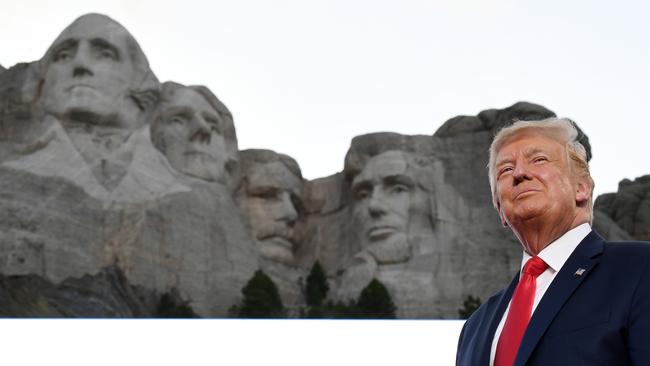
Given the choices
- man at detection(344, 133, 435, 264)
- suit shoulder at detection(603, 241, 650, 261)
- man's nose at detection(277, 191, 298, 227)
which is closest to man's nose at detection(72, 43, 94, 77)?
man's nose at detection(277, 191, 298, 227)

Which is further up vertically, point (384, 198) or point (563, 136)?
point (384, 198)

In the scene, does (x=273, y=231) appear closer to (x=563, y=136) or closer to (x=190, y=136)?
(x=190, y=136)

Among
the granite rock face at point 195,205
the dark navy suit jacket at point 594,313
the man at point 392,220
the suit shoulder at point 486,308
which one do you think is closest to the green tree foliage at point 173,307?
the granite rock face at point 195,205

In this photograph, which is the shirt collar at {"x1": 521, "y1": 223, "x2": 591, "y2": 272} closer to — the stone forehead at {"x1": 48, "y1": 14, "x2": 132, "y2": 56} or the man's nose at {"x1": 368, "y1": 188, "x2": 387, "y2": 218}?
the stone forehead at {"x1": 48, "y1": 14, "x2": 132, "y2": 56}

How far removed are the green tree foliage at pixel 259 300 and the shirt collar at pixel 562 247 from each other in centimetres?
1041

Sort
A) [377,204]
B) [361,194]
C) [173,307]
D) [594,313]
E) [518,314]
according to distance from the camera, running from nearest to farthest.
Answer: [594,313] → [518,314] → [173,307] → [377,204] → [361,194]

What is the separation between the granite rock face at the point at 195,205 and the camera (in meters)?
10.8

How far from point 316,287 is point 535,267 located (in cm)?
1181

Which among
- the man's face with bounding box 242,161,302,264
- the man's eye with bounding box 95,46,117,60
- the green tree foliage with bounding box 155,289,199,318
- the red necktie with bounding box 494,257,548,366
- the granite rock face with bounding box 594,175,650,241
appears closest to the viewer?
the red necktie with bounding box 494,257,548,366

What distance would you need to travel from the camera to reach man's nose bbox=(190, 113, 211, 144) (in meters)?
13.2

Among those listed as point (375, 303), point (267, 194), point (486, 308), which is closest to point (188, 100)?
point (267, 194)

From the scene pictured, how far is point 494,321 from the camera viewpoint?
54.8 inches

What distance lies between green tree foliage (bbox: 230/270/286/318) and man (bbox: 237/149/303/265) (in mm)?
1526

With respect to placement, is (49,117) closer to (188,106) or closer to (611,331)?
(188,106)
